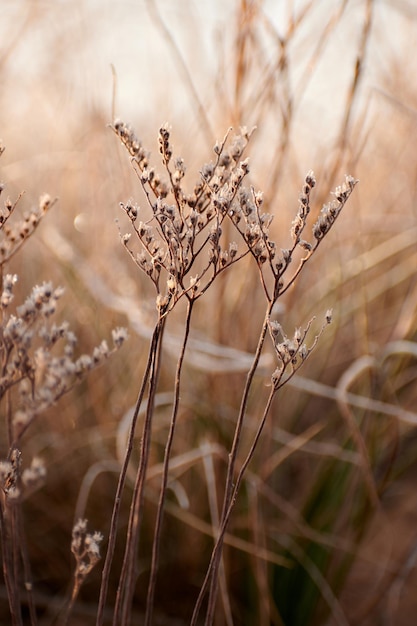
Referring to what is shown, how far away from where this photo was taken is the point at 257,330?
122cm

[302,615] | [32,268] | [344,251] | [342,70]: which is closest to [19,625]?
[302,615]

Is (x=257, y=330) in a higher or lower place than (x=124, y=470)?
higher

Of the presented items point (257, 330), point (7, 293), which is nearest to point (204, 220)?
point (7, 293)

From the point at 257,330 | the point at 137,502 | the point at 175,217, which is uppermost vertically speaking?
the point at 257,330

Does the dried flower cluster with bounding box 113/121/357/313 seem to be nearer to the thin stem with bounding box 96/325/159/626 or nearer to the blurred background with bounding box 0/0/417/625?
A: the thin stem with bounding box 96/325/159/626

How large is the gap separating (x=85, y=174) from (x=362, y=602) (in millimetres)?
1036

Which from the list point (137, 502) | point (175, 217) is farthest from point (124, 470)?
point (175, 217)

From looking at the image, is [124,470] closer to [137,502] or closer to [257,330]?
[137,502]

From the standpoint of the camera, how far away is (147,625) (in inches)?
25.0

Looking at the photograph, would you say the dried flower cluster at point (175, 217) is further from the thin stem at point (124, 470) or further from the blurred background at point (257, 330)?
the blurred background at point (257, 330)

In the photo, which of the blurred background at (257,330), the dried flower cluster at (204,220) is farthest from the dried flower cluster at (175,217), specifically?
the blurred background at (257,330)

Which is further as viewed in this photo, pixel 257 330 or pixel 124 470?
pixel 257 330

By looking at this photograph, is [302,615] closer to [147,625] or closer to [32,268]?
[147,625]

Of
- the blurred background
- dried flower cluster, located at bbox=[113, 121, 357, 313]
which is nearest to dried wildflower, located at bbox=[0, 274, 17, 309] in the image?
dried flower cluster, located at bbox=[113, 121, 357, 313]
